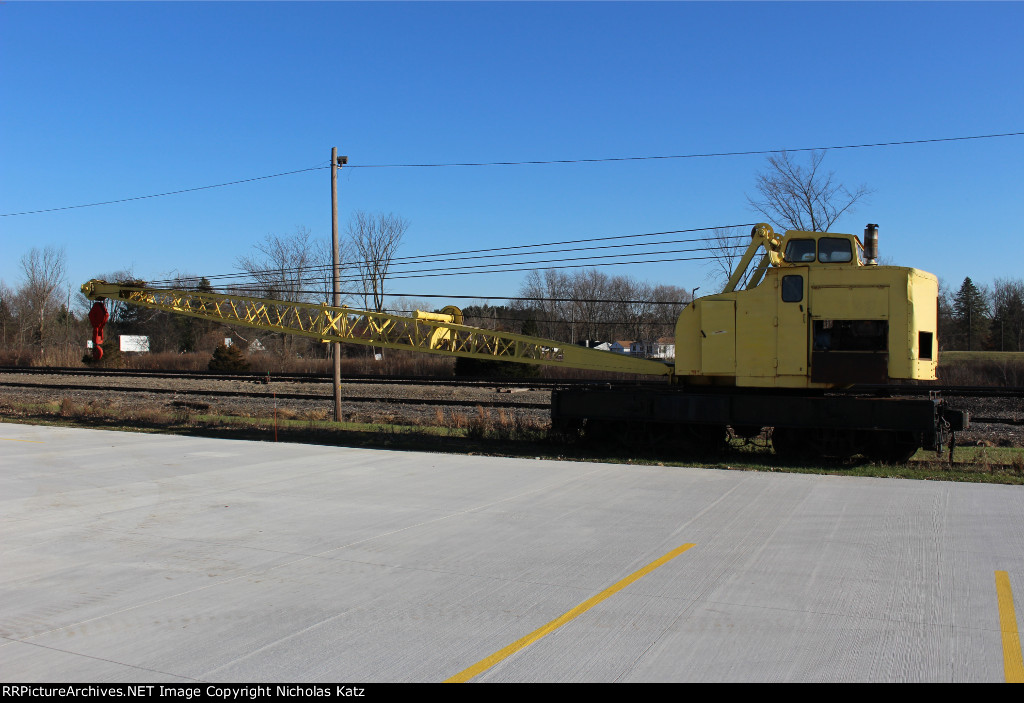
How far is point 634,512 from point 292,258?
53548 mm

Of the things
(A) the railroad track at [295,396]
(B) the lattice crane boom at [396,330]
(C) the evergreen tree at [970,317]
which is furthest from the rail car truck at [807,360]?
(C) the evergreen tree at [970,317]

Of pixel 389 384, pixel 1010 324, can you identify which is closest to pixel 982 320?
pixel 1010 324

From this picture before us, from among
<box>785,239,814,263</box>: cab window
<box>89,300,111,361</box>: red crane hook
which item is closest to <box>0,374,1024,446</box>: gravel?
<box>89,300,111,361</box>: red crane hook

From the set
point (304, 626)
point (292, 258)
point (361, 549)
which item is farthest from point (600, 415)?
point (292, 258)

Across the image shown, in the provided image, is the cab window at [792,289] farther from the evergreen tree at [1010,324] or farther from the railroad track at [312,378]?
the evergreen tree at [1010,324]

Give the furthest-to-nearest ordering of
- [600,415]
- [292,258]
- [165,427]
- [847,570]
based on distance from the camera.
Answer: [292,258]
[165,427]
[600,415]
[847,570]

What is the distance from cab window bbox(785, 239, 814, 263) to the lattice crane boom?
12.0 feet

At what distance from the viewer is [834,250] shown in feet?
44.6

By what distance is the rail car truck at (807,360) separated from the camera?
1311 centimetres

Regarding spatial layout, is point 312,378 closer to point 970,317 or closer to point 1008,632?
point 1008,632

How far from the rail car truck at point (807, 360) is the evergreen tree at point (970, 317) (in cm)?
8299

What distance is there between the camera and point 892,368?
13.0 m

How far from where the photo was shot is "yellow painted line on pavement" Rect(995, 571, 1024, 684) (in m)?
4.61
